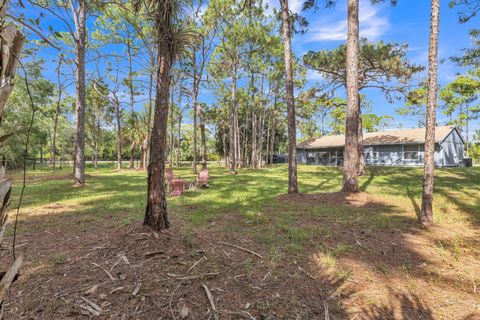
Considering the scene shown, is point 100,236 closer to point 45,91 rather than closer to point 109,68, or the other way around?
point 109,68

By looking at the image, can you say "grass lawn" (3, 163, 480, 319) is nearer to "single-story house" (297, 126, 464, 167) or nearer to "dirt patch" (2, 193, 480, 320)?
"dirt patch" (2, 193, 480, 320)

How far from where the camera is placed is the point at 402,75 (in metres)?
14.3

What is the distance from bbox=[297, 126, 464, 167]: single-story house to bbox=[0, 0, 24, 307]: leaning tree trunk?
27.5 metres

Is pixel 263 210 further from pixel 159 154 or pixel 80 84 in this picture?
pixel 80 84

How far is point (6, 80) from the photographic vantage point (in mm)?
1055

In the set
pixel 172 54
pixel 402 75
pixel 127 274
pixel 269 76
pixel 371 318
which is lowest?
pixel 371 318

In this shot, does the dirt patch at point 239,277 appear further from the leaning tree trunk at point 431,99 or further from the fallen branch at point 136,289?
the leaning tree trunk at point 431,99

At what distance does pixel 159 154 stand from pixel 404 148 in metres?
28.9

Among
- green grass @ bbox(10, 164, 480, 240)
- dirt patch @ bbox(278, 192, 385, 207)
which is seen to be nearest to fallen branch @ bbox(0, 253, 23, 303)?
green grass @ bbox(10, 164, 480, 240)

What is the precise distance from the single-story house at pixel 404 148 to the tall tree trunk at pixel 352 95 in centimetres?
1909

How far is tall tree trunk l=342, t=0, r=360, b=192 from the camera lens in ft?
26.5

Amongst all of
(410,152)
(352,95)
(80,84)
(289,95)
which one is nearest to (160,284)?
(289,95)

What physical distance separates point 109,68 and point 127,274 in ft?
68.6

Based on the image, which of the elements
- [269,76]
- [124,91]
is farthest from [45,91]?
[269,76]
